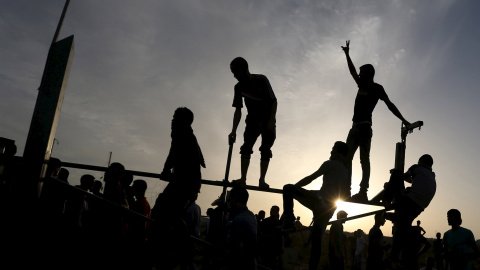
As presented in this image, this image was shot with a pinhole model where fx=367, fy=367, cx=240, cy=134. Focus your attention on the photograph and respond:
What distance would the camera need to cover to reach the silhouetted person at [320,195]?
604cm

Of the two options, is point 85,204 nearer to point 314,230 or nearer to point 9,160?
point 9,160

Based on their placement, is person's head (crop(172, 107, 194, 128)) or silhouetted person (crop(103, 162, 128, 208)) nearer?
person's head (crop(172, 107, 194, 128))

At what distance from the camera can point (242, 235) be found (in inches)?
184

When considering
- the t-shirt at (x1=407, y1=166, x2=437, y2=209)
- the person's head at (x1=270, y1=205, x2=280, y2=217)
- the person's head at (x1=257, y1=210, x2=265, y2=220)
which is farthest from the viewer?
the person's head at (x1=257, y1=210, x2=265, y2=220)

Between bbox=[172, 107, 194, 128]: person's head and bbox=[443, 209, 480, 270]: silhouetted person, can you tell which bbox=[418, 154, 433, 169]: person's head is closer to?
bbox=[443, 209, 480, 270]: silhouetted person

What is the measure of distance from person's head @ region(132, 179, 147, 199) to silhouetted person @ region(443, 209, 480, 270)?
6534 millimetres

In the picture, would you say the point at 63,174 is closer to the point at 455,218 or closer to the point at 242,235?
the point at 242,235

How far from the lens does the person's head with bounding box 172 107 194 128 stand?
4.94 meters

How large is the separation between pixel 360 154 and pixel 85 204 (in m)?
5.07

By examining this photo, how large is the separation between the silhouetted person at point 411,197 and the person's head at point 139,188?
431cm

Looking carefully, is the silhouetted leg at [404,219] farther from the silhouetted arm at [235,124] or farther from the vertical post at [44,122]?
the vertical post at [44,122]

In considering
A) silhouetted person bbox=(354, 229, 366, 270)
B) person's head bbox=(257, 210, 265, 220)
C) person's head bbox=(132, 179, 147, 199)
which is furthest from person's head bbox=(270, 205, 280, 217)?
silhouetted person bbox=(354, 229, 366, 270)

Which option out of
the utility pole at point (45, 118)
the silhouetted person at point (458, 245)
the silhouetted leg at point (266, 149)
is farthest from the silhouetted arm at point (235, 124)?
the silhouetted person at point (458, 245)

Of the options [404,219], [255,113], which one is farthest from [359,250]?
[255,113]
